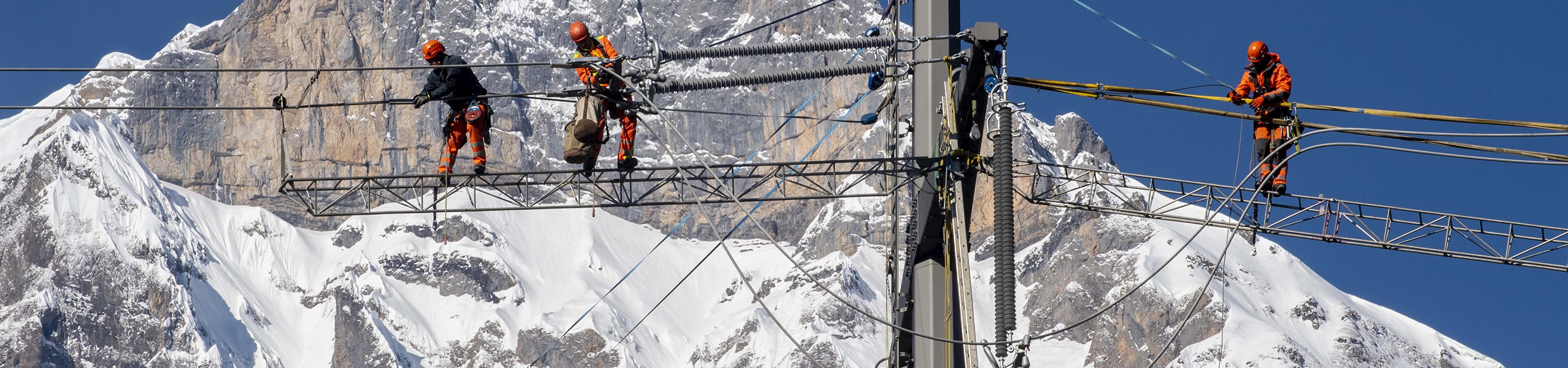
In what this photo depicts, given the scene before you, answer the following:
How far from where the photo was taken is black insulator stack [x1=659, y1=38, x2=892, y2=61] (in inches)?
918

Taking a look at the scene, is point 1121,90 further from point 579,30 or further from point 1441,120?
point 579,30

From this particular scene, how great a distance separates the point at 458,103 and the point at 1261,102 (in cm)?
1032

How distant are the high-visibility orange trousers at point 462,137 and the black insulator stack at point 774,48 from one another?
289cm

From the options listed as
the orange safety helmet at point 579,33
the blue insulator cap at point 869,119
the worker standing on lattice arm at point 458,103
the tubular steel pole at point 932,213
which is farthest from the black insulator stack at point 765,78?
the worker standing on lattice arm at point 458,103

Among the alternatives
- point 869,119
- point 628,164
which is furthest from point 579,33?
point 869,119

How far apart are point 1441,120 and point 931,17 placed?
5.91 meters

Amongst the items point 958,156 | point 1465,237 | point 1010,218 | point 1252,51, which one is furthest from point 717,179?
point 1465,237

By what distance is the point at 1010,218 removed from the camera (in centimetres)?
1827

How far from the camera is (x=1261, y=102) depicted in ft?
78.3

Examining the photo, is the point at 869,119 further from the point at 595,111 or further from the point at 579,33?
the point at 595,111

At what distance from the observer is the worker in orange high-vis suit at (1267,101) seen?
23.9 metres

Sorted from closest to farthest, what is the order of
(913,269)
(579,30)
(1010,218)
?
(1010,218), (913,269), (579,30)

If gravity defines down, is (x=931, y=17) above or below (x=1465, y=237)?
above

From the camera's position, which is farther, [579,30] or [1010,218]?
[579,30]
